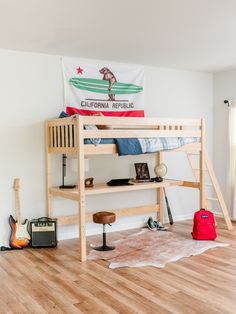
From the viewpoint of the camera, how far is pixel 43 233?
4.70 m

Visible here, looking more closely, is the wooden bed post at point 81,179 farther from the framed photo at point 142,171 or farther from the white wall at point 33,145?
the framed photo at point 142,171

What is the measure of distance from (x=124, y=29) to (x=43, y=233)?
2.60m

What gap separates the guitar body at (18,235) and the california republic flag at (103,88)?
5.32 ft

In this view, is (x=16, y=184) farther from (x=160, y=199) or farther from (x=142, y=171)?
(x=160, y=199)

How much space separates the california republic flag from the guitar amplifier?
4.99 ft

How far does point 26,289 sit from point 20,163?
1852 millimetres

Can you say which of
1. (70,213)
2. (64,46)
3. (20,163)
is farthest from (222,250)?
(64,46)

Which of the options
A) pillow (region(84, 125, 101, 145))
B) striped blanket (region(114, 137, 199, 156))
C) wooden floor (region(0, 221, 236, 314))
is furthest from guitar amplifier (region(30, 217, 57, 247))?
striped blanket (region(114, 137, 199, 156))

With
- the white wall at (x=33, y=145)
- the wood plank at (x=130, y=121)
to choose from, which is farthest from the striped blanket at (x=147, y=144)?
the white wall at (x=33, y=145)

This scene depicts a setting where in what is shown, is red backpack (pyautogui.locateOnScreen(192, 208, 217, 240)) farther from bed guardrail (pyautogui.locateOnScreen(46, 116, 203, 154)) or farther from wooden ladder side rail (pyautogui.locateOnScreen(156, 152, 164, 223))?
bed guardrail (pyautogui.locateOnScreen(46, 116, 203, 154))

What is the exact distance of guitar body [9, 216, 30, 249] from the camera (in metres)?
4.66

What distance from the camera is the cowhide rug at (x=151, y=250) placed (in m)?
4.12

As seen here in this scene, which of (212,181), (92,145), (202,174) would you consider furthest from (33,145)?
(212,181)

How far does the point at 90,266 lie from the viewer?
4008mm
